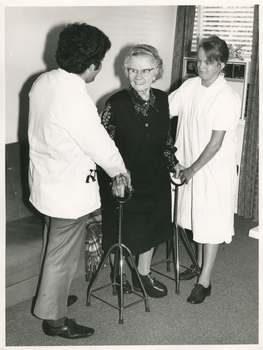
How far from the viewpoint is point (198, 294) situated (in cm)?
290

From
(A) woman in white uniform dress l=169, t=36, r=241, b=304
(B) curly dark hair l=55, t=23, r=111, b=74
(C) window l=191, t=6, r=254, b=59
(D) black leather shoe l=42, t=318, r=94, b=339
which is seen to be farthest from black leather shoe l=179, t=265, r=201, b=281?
(C) window l=191, t=6, r=254, b=59

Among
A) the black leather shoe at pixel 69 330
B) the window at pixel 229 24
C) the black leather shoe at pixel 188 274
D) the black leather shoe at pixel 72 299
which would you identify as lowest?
the black leather shoe at pixel 72 299

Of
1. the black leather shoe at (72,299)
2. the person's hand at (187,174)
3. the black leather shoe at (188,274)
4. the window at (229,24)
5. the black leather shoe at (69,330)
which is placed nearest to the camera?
the black leather shoe at (69,330)

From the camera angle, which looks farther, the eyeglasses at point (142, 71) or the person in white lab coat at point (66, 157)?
the eyeglasses at point (142, 71)

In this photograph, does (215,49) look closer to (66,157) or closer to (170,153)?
(170,153)

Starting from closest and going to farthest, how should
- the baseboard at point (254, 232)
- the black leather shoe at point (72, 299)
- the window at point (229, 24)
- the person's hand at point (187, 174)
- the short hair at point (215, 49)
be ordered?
the short hair at point (215, 49)
the person's hand at point (187, 174)
the black leather shoe at point (72, 299)
the baseboard at point (254, 232)
the window at point (229, 24)

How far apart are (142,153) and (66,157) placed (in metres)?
0.54

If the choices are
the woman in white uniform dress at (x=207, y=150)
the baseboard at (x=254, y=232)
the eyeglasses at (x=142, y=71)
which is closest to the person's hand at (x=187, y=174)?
the woman in white uniform dress at (x=207, y=150)

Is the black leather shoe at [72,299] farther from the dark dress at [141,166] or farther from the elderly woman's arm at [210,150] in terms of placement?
the elderly woman's arm at [210,150]

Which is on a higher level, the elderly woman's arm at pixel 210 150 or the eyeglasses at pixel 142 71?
the eyeglasses at pixel 142 71

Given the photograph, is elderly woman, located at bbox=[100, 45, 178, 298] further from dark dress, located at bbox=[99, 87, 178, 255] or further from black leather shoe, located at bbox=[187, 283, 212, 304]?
black leather shoe, located at bbox=[187, 283, 212, 304]

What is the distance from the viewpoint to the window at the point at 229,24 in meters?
4.27

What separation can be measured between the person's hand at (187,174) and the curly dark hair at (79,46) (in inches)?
38.2

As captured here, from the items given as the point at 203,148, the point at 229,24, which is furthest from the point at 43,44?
the point at 229,24
